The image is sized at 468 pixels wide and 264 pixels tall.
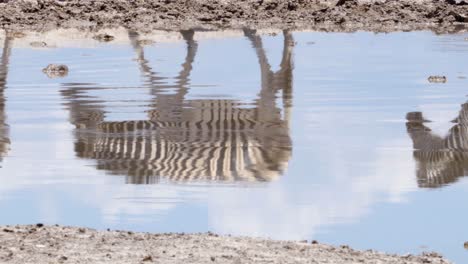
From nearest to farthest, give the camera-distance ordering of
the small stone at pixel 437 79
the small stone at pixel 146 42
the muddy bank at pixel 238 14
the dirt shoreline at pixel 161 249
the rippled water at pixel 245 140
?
the dirt shoreline at pixel 161 249, the rippled water at pixel 245 140, the small stone at pixel 437 79, the small stone at pixel 146 42, the muddy bank at pixel 238 14

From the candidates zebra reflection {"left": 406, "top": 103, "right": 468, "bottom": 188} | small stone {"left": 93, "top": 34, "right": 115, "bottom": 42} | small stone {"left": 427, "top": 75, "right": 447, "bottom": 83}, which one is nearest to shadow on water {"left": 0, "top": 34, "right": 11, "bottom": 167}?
small stone {"left": 93, "top": 34, "right": 115, "bottom": 42}

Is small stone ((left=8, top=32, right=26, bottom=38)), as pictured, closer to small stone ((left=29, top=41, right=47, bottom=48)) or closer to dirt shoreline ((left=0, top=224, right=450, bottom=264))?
small stone ((left=29, top=41, right=47, bottom=48))

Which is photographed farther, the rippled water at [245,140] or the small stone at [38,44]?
the small stone at [38,44]

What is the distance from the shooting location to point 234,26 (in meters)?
15.9

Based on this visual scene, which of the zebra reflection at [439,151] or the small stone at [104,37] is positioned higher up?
the small stone at [104,37]

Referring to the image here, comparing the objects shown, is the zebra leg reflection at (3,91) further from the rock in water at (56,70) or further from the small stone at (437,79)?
the small stone at (437,79)

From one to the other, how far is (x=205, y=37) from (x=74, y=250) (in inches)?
379

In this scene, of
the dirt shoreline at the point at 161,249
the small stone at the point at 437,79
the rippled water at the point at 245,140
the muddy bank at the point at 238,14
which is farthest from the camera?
the muddy bank at the point at 238,14

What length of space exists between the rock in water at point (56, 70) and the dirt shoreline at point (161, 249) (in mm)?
5882

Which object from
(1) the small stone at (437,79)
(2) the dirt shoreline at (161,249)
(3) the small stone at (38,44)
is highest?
(3) the small stone at (38,44)

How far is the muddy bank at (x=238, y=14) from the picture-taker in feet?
52.7

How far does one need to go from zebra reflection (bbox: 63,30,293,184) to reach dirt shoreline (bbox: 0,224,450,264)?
1.62m

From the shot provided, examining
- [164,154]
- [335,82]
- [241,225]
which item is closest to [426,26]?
[335,82]

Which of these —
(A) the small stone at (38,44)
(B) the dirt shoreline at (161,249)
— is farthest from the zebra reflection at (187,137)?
(A) the small stone at (38,44)
